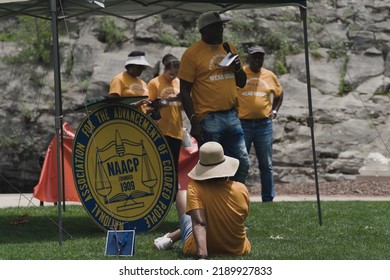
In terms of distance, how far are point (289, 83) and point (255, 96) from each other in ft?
→ 15.1

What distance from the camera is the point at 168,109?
10.7 metres

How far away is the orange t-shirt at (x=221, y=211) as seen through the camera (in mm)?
7613

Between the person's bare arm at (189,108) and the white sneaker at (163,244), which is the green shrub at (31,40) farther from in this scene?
the white sneaker at (163,244)

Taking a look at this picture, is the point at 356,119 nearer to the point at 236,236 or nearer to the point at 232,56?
the point at 232,56

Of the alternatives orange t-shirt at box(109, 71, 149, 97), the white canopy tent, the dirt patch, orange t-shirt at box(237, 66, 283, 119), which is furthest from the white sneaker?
the dirt patch

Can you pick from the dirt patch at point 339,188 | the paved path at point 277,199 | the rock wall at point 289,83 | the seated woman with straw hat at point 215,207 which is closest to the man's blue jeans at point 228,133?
the seated woman with straw hat at point 215,207

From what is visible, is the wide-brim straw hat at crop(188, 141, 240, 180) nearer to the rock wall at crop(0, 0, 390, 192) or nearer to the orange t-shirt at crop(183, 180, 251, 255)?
the orange t-shirt at crop(183, 180, 251, 255)

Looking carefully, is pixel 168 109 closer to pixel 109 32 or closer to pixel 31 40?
pixel 109 32

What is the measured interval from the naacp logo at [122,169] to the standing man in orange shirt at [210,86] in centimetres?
46

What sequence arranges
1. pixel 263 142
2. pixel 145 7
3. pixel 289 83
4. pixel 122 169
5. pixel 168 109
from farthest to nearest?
1. pixel 289 83
2. pixel 263 142
3. pixel 145 7
4. pixel 168 109
5. pixel 122 169

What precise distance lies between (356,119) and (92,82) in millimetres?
4430

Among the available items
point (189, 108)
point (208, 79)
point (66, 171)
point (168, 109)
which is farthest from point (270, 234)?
point (66, 171)

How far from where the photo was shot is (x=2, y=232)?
9.95 metres

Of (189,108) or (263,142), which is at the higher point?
(189,108)
